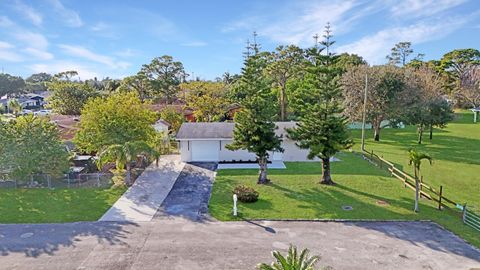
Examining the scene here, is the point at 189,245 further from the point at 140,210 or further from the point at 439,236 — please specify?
the point at 439,236

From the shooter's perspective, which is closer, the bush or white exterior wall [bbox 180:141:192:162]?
the bush

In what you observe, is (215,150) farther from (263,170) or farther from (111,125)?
(111,125)

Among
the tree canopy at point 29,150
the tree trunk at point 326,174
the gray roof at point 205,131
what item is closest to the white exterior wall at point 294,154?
the gray roof at point 205,131

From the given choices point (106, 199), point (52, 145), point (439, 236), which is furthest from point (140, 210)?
point (439, 236)

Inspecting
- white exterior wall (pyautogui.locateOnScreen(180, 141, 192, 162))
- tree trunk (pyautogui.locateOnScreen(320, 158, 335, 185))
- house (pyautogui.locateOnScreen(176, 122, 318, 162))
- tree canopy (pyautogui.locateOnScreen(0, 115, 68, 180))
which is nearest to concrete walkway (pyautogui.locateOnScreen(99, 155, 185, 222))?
white exterior wall (pyautogui.locateOnScreen(180, 141, 192, 162))

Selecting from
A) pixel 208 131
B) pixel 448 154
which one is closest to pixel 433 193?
pixel 448 154

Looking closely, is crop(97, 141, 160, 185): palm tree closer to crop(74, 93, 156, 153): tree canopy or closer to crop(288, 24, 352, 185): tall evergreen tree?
crop(74, 93, 156, 153): tree canopy
